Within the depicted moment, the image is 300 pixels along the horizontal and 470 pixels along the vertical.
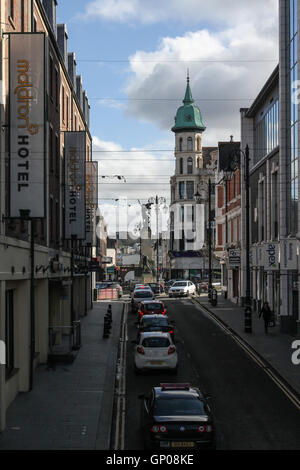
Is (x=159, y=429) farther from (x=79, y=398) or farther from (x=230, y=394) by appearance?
(x=230, y=394)

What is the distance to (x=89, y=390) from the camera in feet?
68.4

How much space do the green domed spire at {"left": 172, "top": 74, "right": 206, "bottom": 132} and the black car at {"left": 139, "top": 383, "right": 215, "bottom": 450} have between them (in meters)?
90.9

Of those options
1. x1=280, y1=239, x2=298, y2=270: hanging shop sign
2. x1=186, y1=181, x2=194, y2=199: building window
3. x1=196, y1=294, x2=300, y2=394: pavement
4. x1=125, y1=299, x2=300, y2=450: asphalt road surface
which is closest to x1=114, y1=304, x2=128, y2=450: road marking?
x1=125, y1=299, x2=300, y2=450: asphalt road surface

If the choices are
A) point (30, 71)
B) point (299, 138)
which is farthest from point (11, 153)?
point (299, 138)

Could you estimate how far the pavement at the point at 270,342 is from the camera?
932 inches

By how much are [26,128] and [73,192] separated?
1497 centimetres

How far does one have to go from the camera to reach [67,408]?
59.9 feet

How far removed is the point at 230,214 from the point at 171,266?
53.3 m

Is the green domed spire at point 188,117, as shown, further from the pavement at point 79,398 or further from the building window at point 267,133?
the pavement at point 79,398

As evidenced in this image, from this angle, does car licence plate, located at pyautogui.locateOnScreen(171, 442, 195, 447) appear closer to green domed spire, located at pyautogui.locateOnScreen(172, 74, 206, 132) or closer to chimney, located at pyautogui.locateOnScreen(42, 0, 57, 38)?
chimney, located at pyautogui.locateOnScreen(42, 0, 57, 38)

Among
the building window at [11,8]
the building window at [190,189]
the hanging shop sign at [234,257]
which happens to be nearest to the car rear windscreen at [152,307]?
the hanging shop sign at [234,257]

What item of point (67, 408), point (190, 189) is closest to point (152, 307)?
point (67, 408)

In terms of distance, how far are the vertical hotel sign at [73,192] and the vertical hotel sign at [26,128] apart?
45.6 feet
